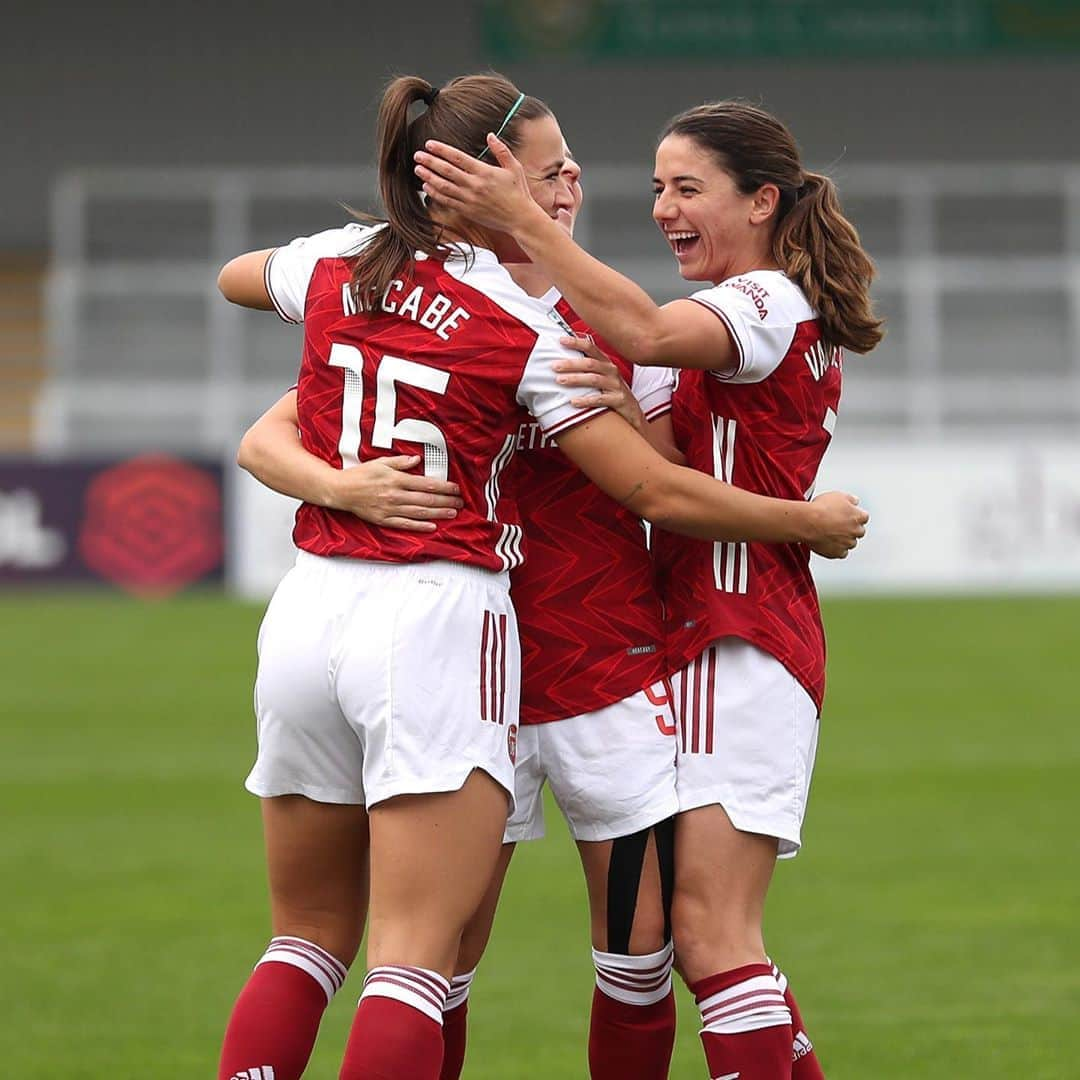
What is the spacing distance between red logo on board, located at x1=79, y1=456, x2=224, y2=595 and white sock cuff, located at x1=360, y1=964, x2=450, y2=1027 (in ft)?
46.8

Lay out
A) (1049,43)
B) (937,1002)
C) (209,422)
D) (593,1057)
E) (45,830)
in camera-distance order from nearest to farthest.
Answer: (593,1057)
(937,1002)
(45,830)
(209,422)
(1049,43)

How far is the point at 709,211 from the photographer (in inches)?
146

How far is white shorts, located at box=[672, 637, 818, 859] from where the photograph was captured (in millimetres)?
3615

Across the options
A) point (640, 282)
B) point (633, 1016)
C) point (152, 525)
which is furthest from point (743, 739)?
point (640, 282)

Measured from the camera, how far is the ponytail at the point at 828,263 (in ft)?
11.9

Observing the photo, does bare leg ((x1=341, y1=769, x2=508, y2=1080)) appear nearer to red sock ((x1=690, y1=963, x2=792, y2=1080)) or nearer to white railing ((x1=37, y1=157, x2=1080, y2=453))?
red sock ((x1=690, y1=963, x2=792, y2=1080))

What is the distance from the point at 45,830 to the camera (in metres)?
8.19

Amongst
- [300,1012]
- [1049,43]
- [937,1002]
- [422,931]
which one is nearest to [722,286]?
[422,931]

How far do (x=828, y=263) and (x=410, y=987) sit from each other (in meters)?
1.52

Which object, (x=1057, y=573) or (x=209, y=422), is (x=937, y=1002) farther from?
(x=209, y=422)

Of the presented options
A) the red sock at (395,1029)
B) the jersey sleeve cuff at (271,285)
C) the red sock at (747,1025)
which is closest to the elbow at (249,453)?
the jersey sleeve cuff at (271,285)

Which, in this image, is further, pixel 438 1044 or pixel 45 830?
pixel 45 830

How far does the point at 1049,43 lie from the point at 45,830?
17.4 metres

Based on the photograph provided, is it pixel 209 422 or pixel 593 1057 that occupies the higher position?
pixel 209 422
